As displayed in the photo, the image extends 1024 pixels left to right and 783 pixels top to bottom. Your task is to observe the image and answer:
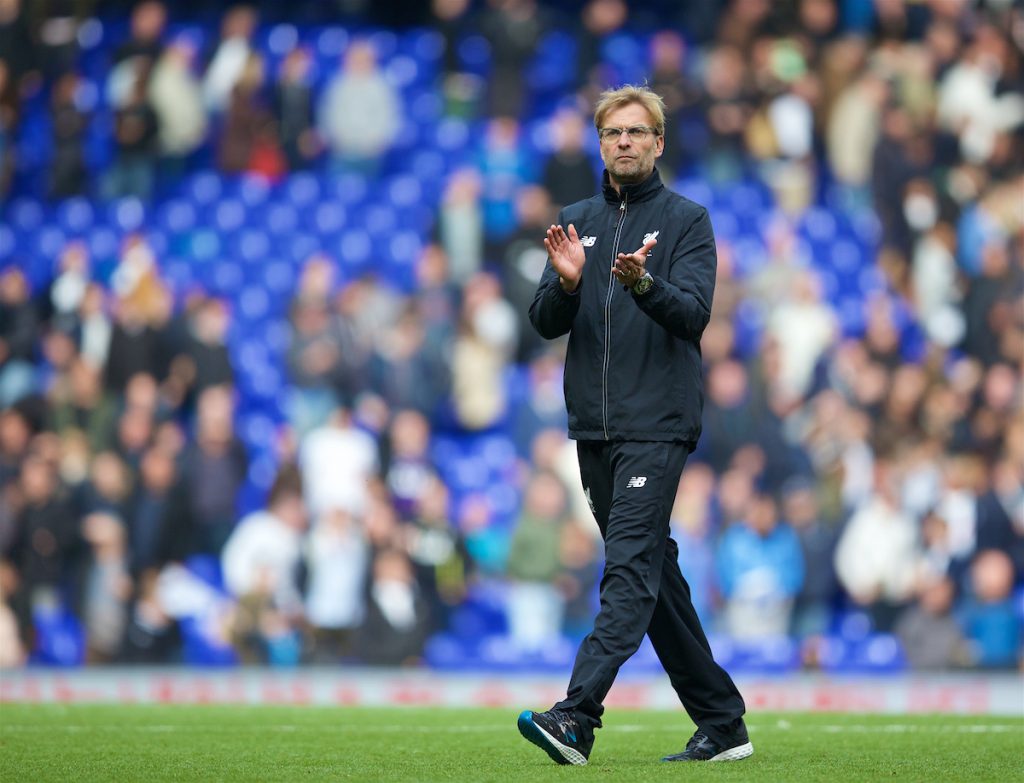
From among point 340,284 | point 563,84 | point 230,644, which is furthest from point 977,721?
point 563,84

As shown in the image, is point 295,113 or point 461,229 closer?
point 461,229

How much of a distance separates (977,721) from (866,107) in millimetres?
11640

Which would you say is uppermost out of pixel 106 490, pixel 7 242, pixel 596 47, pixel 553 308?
pixel 596 47

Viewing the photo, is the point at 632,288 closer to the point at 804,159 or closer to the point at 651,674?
the point at 651,674

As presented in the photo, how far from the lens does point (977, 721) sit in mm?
9852

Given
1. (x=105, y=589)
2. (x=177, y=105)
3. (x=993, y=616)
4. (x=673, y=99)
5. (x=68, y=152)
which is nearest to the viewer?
(x=993, y=616)

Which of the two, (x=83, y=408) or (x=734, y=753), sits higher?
(x=83, y=408)

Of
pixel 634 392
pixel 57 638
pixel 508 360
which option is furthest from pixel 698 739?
pixel 508 360

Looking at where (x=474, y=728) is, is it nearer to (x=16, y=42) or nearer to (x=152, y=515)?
(x=152, y=515)

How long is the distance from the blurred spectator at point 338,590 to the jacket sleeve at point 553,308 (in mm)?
9160

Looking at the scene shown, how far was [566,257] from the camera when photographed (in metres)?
7.24

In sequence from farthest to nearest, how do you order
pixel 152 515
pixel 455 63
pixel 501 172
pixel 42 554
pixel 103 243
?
1. pixel 455 63
2. pixel 103 243
3. pixel 501 172
4. pixel 152 515
5. pixel 42 554

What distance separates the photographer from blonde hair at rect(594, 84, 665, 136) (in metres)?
7.36

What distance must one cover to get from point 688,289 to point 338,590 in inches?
378
